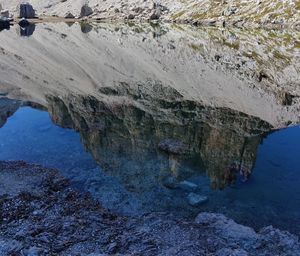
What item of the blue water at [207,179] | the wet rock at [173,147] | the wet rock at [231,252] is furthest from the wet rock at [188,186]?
the wet rock at [231,252]

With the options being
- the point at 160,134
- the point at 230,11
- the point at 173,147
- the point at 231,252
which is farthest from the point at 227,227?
the point at 230,11

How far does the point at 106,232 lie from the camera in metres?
26.6

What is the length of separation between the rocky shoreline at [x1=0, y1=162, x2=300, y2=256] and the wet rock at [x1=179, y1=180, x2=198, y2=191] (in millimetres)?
4689

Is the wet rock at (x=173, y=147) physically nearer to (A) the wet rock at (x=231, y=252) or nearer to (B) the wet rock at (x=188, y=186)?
(B) the wet rock at (x=188, y=186)

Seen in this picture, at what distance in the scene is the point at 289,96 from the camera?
58.2 m

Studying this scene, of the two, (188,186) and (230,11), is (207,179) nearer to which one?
(188,186)

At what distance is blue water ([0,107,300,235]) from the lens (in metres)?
30.0

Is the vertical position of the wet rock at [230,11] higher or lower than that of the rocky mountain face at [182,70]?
higher

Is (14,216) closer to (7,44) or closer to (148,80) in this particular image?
(148,80)

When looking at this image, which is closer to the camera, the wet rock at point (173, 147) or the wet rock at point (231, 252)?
the wet rock at point (231, 252)

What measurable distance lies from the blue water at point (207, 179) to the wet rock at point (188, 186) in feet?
3.13

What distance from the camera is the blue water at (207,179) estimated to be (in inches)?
1180

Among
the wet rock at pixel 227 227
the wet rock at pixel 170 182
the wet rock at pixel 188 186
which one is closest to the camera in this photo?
the wet rock at pixel 227 227

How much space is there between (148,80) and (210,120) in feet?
75.9
